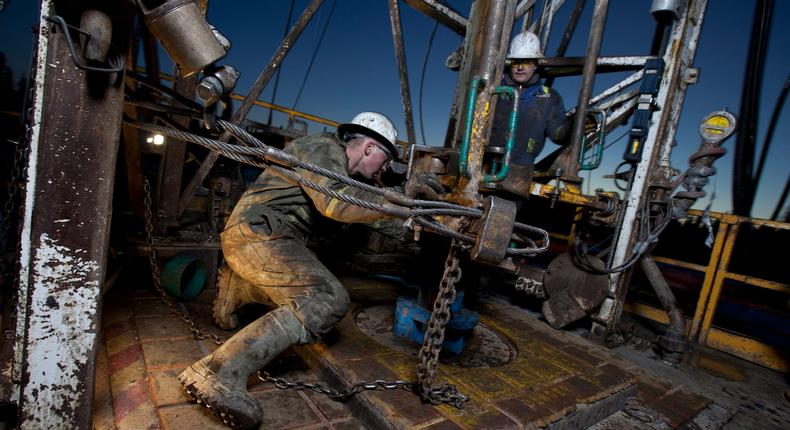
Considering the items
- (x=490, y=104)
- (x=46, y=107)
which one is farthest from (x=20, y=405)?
(x=490, y=104)

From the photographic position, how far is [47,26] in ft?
4.87

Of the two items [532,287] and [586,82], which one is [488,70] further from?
[532,287]

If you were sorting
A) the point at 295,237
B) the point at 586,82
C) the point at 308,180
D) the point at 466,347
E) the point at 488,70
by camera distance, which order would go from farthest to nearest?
the point at 586,82 < the point at 466,347 < the point at 488,70 < the point at 295,237 < the point at 308,180

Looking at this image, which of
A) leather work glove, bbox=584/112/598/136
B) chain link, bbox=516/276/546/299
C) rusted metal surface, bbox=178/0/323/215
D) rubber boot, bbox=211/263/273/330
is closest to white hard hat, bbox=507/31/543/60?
leather work glove, bbox=584/112/598/136

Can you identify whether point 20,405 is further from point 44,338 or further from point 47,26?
point 47,26

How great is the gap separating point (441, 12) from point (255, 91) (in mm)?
3341

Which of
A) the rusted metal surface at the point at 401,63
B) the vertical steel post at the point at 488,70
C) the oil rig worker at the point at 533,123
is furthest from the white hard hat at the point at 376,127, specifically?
the rusted metal surface at the point at 401,63

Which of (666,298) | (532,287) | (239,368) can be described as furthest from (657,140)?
(239,368)

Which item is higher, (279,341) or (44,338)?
(44,338)

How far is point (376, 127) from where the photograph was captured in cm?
324

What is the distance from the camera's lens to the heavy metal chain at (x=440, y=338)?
2039 millimetres

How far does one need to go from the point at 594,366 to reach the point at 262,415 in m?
3.00

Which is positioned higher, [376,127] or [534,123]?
[534,123]

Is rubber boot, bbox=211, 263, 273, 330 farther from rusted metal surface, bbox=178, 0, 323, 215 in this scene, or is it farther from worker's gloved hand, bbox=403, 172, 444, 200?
worker's gloved hand, bbox=403, 172, 444, 200
